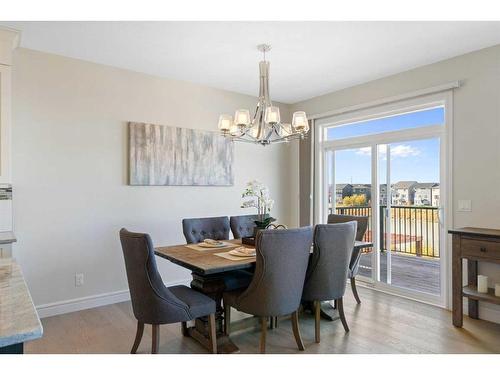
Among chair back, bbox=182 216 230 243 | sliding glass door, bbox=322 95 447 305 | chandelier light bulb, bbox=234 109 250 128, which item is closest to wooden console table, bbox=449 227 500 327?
sliding glass door, bbox=322 95 447 305

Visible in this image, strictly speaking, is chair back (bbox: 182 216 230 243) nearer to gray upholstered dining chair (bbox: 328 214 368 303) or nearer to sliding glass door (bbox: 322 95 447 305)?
gray upholstered dining chair (bbox: 328 214 368 303)

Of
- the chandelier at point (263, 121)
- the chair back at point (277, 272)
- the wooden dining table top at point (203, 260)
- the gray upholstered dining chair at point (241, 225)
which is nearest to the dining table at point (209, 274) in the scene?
the wooden dining table top at point (203, 260)

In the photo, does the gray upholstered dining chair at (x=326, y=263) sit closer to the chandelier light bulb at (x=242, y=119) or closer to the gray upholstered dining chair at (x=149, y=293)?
the gray upholstered dining chair at (x=149, y=293)

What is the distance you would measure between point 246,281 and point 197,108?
97.4 inches

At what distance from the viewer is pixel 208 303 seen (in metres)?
2.48

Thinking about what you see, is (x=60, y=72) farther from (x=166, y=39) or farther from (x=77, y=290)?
(x=77, y=290)

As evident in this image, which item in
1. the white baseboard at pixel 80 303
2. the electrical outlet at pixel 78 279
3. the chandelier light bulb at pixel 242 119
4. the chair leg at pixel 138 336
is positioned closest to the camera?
the chair leg at pixel 138 336

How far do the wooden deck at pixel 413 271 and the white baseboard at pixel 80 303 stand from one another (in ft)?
10.7

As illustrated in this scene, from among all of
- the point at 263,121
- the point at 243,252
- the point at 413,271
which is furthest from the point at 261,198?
the point at 413,271

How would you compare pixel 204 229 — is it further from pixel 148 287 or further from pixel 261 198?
pixel 148 287

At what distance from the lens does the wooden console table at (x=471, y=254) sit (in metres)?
2.90

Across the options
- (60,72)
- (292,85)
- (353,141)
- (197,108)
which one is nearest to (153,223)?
(197,108)

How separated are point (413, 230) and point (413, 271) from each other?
0.54m

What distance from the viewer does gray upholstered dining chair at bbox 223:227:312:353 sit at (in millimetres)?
2342
